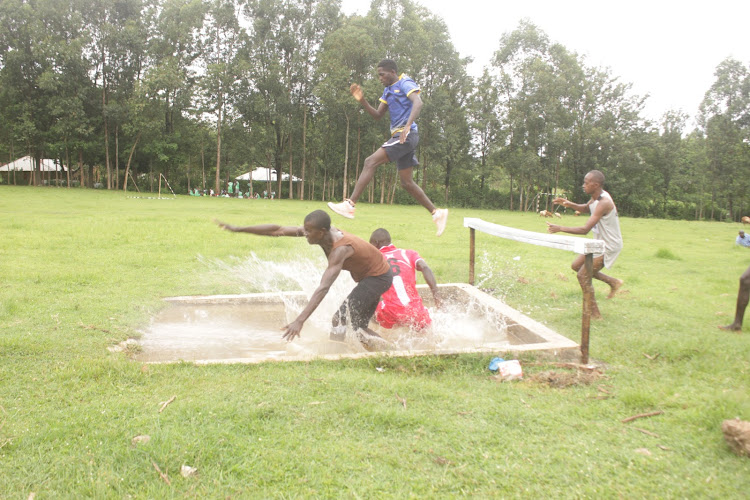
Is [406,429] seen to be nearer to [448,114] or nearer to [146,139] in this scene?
[448,114]

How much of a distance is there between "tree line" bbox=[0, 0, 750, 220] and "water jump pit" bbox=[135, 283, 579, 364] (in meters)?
32.3

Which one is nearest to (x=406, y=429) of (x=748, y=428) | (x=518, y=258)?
(x=748, y=428)

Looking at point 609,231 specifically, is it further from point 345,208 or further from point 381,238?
point 345,208

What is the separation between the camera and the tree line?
40.1 m

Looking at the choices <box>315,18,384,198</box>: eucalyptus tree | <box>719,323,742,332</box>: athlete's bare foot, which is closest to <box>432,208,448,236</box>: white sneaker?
<box>719,323,742,332</box>: athlete's bare foot

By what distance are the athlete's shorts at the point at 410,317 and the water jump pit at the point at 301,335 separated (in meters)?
0.10

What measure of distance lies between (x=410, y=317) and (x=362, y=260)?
0.98 meters

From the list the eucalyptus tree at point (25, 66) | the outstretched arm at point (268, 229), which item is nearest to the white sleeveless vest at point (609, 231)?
the outstretched arm at point (268, 229)

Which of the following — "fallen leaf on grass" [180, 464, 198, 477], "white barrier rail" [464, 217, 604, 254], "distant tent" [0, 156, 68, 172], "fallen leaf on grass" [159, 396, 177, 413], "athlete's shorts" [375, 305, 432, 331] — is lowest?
"fallen leaf on grass" [180, 464, 198, 477]

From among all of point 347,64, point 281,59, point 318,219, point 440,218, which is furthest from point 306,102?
point 318,219

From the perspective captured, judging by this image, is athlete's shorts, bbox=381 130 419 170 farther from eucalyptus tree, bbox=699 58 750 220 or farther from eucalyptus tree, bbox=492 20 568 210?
eucalyptus tree, bbox=699 58 750 220

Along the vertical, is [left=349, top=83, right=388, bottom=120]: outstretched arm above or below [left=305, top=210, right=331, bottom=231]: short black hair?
above

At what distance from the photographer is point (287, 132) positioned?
44.2m

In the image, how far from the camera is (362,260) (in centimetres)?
560
